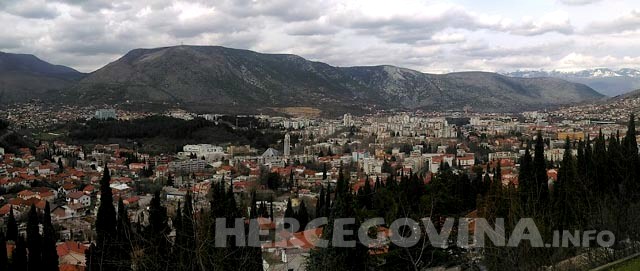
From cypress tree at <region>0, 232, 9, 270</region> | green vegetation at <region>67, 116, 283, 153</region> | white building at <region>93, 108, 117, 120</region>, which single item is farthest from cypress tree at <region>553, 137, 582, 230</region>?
white building at <region>93, 108, 117, 120</region>

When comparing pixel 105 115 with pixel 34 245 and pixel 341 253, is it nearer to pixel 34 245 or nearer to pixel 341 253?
pixel 34 245

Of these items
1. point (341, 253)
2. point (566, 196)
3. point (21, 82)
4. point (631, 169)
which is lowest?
point (341, 253)

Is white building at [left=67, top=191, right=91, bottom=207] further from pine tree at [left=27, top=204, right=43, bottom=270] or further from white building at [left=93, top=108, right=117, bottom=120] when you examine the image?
white building at [left=93, top=108, right=117, bottom=120]

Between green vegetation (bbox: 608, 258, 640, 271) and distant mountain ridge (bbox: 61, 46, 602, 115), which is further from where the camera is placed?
distant mountain ridge (bbox: 61, 46, 602, 115)

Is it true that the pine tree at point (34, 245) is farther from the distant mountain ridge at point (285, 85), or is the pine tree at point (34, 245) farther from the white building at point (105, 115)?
the distant mountain ridge at point (285, 85)

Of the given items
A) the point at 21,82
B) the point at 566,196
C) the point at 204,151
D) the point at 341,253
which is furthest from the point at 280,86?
the point at 341,253

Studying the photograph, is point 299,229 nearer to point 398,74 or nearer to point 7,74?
point 7,74
